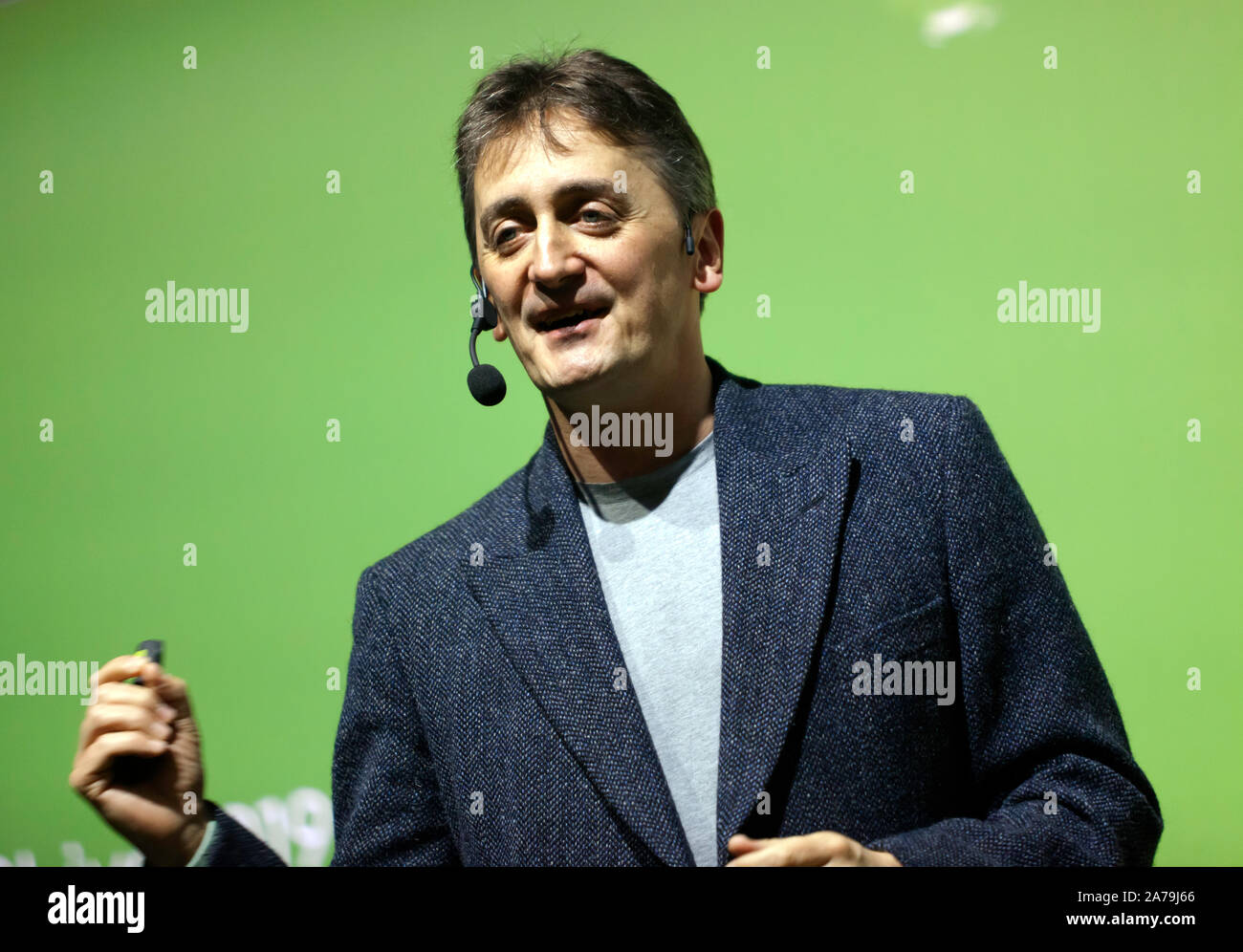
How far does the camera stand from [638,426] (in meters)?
1.46

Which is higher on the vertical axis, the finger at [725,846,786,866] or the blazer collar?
the blazer collar

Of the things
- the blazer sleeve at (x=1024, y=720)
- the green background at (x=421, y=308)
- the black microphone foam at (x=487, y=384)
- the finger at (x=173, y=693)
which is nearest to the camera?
the blazer sleeve at (x=1024, y=720)

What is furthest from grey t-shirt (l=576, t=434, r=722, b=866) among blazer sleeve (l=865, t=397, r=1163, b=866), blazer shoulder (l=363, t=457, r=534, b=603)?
blazer sleeve (l=865, t=397, r=1163, b=866)

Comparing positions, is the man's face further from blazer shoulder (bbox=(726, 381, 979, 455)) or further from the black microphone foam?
blazer shoulder (bbox=(726, 381, 979, 455))

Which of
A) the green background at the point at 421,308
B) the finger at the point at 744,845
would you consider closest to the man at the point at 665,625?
the finger at the point at 744,845

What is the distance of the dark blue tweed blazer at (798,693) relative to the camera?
4.13 feet

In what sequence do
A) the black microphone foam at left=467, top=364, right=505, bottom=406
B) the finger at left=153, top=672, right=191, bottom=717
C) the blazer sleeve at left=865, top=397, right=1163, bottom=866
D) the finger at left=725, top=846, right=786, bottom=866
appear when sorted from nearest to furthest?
the finger at left=725, top=846, right=786, bottom=866
the blazer sleeve at left=865, top=397, right=1163, bottom=866
the finger at left=153, top=672, right=191, bottom=717
the black microphone foam at left=467, top=364, right=505, bottom=406

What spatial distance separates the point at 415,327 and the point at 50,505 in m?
0.86

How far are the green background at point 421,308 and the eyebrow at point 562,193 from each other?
53 centimetres

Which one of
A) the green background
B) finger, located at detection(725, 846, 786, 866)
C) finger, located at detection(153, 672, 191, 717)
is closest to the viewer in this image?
finger, located at detection(725, 846, 786, 866)

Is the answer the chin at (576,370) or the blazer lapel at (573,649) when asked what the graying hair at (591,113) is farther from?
the blazer lapel at (573,649)

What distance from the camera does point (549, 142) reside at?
1400 mm

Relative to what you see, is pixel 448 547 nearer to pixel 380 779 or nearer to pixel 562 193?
pixel 380 779

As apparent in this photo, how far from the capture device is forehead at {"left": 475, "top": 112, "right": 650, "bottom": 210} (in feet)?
4.56
